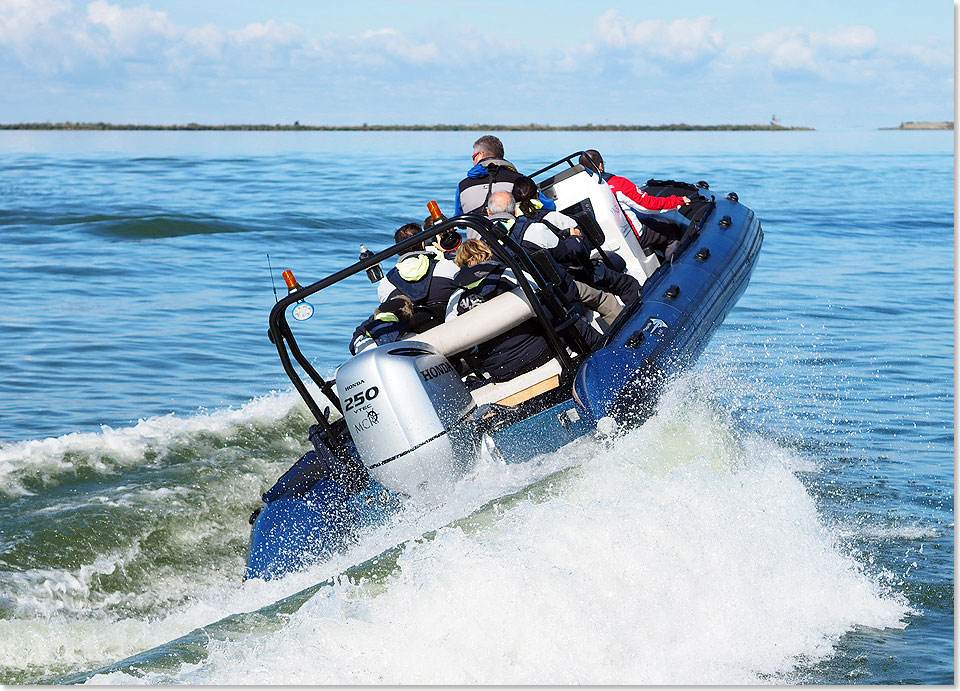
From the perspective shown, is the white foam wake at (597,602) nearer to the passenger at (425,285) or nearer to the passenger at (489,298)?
the passenger at (489,298)

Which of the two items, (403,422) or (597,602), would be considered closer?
(597,602)

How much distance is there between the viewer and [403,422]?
4234 millimetres

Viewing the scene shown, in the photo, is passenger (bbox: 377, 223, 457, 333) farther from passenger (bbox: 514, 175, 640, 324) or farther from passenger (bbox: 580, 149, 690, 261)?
passenger (bbox: 580, 149, 690, 261)

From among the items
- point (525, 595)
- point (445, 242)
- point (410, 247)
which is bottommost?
point (525, 595)

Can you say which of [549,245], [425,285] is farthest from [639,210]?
[425,285]

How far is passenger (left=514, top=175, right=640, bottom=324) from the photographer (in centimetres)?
537

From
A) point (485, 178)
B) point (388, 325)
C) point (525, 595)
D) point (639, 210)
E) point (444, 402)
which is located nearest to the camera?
point (525, 595)

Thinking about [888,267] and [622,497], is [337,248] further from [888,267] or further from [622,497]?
[622,497]

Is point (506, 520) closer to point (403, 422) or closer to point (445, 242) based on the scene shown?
point (403, 422)

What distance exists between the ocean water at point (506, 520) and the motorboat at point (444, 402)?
126mm

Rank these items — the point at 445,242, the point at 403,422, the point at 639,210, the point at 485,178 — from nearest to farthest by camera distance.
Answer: the point at 403,422 < the point at 445,242 < the point at 485,178 < the point at 639,210

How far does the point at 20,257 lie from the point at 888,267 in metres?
11.1

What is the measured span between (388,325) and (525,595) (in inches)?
74.1

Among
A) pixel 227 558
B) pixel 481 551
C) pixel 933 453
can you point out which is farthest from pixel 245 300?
pixel 481 551
